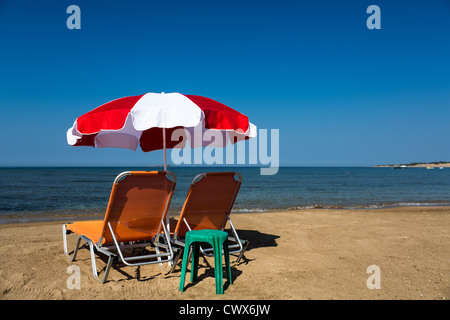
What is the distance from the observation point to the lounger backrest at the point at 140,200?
3.67 m

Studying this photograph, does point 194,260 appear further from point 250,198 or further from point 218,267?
point 250,198

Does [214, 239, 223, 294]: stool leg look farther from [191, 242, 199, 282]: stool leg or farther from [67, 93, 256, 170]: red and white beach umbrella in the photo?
[67, 93, 256, 170]: red and white beach umbrella

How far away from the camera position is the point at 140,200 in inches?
151

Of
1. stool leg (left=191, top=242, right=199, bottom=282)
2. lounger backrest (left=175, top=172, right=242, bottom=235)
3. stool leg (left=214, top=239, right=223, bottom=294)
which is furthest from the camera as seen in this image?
lounger backrest (left=175, top=172, right=242, bottom=235)

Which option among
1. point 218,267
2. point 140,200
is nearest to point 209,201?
point 140,200

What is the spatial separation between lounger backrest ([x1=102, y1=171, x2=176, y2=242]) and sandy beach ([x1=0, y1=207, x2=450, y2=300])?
2.06ft

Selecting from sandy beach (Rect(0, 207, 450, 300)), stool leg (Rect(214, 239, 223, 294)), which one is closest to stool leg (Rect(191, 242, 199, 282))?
sandy beach (Rect(0, 207, 450, 300))

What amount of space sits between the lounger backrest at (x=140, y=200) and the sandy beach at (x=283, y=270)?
2.06 ft

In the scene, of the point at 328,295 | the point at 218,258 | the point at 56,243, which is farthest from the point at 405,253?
the point at 56,243

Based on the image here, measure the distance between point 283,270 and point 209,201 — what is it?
1.28 metres

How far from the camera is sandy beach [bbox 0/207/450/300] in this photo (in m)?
3.34

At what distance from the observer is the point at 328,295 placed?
3279mm

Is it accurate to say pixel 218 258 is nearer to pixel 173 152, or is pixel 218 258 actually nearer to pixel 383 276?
pixel 383 276
